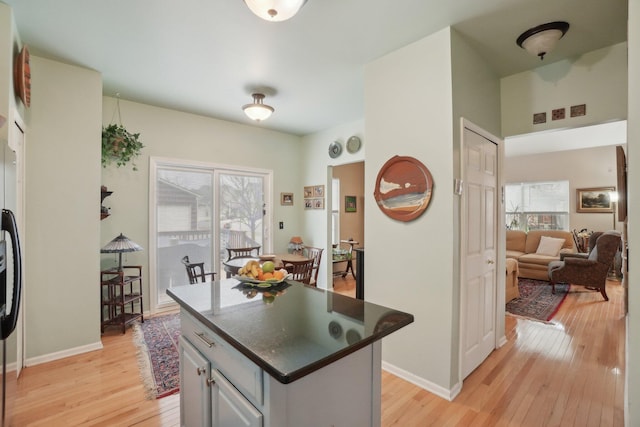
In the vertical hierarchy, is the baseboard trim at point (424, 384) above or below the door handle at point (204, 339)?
below

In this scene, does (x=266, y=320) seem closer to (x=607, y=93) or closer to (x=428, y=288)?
(x=428, y=288)

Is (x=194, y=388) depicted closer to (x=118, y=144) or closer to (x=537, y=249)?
(x=118, y=144)

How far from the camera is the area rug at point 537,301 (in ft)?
12.9

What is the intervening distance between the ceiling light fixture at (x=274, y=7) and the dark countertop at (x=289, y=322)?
1.58m

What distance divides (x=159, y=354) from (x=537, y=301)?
16.4 feet

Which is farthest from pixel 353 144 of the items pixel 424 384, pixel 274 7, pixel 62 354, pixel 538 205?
pixel 538 205

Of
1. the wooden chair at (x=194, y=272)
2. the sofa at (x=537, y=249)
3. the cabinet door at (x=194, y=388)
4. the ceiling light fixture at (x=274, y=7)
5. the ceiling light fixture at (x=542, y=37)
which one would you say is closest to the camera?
the cabinet door at (x=194, y=388)

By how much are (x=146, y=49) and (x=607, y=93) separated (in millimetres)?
3841

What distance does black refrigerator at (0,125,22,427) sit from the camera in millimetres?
1245

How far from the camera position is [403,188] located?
2455mm

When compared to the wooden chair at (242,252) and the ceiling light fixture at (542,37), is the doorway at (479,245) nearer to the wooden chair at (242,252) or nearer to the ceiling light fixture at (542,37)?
the ceiling light fixture at (542,37)

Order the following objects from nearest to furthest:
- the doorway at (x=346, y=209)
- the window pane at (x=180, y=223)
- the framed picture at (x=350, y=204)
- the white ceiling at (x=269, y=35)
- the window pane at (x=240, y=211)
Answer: the white ceiling at (x=269, y=35) → the window pane at (x=180, y=223) → the window pane at (x=240, y=211) → the doorway at (x=346, y=209) → the framed picture at (x=350, y=204)

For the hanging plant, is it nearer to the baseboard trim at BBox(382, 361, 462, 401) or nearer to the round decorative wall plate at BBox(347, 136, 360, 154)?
the round decorative wall plate at BBox(347, 136, 360, 154)

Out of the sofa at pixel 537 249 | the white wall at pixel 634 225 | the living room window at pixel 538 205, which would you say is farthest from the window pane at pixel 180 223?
the living room window at pixel 538 205
